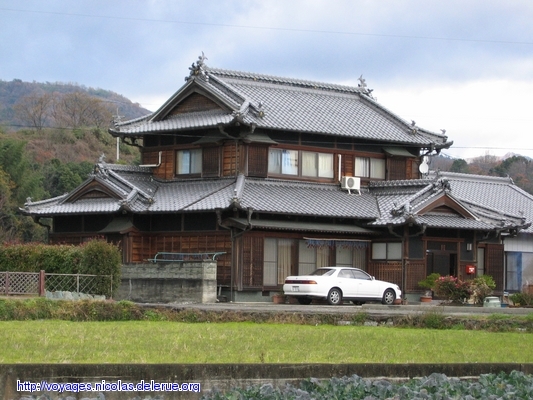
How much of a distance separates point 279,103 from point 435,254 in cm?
A: 951

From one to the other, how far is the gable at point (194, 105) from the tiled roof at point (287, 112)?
0.24 meters

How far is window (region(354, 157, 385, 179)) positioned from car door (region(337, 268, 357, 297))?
7.89 meters

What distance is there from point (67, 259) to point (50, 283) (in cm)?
146

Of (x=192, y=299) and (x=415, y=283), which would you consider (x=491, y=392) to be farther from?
(x=415, y=283)

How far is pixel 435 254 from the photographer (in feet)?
139

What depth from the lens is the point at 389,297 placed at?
128ft

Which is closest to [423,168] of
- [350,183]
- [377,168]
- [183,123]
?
→ [377,168]

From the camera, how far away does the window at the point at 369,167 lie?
44.6 m

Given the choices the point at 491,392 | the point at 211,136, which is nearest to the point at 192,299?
the point at 211,136

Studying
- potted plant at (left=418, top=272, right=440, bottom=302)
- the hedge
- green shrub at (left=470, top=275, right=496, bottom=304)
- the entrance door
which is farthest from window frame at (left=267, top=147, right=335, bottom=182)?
the hedge

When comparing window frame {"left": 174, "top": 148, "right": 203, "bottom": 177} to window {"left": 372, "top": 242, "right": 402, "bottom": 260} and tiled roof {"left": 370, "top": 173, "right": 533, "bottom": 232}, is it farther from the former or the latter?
window {"left": 372, "top": 242, "right": 402, "bottom": 260}

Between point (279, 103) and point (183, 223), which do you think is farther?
point (279, 103)

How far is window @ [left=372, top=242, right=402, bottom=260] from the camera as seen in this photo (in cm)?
4172

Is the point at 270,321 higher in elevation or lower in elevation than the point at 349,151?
lower
